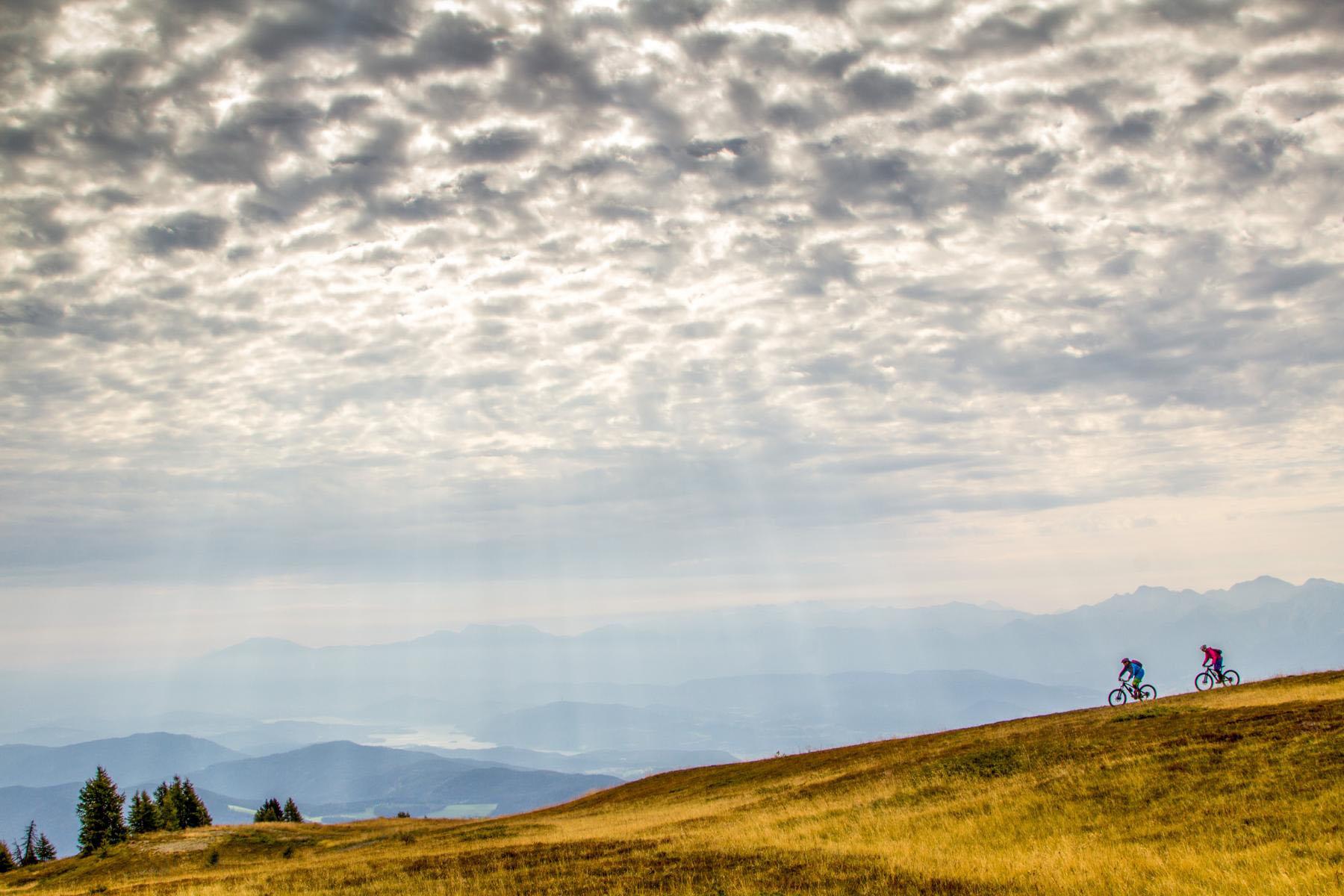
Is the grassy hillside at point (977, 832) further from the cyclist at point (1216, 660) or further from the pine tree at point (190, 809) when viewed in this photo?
the pine tree at point (190, 809)

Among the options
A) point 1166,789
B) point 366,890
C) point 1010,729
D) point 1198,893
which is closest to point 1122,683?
point 1010,729

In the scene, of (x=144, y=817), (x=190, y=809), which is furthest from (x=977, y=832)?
(x=190, y=809)

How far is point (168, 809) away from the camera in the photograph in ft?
318

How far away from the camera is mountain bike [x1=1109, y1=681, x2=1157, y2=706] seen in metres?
47.2

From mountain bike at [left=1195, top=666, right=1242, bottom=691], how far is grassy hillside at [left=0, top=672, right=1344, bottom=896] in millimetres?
3330

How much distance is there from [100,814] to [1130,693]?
109939 millimetres

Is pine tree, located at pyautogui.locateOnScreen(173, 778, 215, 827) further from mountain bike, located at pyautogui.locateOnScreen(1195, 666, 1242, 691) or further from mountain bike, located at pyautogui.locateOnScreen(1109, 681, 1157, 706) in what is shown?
mountain bike, located at pyautogui.locateOnScreen(1195, 666, 1242, 691)

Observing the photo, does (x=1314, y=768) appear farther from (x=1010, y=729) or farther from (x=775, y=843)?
(x=1010, y=729)

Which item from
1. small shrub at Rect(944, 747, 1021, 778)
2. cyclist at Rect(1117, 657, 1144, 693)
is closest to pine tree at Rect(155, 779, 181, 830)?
small shrub at Rect(944, 747, 1021, 778)

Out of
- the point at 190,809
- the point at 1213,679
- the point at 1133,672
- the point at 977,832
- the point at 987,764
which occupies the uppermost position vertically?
the point at 190,809

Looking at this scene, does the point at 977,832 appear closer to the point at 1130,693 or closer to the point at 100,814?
the point at 1130,693

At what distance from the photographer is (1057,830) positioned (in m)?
21.3

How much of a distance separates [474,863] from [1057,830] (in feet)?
60.4

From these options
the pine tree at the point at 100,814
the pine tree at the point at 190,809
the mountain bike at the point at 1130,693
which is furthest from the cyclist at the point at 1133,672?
the pine tree at the point at 190,809
